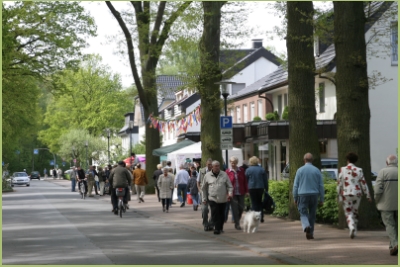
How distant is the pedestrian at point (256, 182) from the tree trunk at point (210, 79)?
7942mm

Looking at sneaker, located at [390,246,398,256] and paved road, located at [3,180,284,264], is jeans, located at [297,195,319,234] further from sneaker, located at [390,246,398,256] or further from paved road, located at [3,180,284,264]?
sneaker, located at [390,246,398,256]

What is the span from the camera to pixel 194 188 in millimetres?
31484

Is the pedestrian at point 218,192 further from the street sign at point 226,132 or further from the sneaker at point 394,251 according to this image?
the sneaker at point 394,251

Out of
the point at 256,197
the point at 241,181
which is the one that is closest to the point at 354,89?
the point at 256,197

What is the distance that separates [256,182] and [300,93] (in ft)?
9.80

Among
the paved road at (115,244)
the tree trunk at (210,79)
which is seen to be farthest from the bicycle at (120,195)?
the tree trunk at (210,79)

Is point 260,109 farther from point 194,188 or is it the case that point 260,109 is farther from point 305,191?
point 305,191

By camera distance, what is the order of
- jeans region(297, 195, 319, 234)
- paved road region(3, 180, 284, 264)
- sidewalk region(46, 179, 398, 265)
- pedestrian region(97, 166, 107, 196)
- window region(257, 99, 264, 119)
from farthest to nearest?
window region(257, 99, 264, 119) < pedestrian region(97, 166, 107, 196) < jeans region(297, 195, 319, 234) < paved road region(3, 180, 284, 264) < sidewalk region(46, 179, 398, 265)

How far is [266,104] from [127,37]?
17.8m

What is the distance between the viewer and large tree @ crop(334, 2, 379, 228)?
19.3 meters

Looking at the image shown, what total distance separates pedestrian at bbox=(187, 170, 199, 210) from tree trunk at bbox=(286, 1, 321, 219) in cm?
877

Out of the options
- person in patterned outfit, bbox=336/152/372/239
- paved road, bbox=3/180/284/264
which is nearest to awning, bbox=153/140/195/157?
paved road, bbox=3/180/284/264

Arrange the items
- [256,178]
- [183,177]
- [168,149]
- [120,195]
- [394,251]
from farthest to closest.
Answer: [168,149] < [183,177] < [120,195] < [256,178] < [394,251]

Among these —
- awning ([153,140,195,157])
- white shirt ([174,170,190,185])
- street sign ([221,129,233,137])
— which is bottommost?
white shirt ([174,170,190,185])
